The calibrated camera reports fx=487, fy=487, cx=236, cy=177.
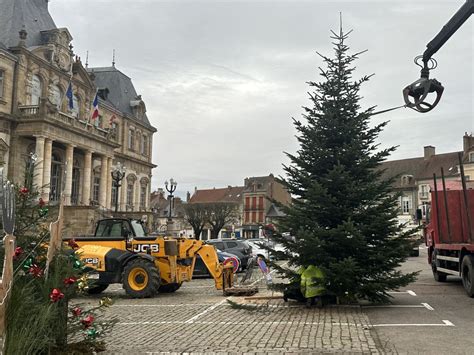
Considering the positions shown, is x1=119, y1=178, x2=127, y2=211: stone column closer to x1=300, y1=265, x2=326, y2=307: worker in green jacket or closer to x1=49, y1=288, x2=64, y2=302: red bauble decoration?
x1=300, y1=265, x2=326, y2=307: worker in green jacket

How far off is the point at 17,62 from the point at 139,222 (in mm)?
26415

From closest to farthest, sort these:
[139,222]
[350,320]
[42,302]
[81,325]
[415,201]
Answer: [42,302] → [81,325] → [350,320] → [139,222] → [415,201]

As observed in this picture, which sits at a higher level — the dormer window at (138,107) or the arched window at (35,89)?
the dormer window at (138,107)

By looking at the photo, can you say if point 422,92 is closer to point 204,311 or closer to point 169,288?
point 204,311

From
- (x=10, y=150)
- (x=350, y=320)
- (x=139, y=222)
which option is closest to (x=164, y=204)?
(x=10, y=150)


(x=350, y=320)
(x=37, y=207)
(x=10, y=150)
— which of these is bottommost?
(x=350, y=320)

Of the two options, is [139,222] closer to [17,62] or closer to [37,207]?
[37,207]

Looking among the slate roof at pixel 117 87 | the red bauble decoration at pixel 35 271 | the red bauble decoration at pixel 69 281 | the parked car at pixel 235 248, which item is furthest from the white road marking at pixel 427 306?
the slate roof at pixel 117 87

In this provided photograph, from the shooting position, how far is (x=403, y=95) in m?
8.46

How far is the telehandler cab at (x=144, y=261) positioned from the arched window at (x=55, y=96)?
1131 inches

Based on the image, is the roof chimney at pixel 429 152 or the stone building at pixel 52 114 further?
the roof chimney at pixel 429 152

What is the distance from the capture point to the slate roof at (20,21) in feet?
125

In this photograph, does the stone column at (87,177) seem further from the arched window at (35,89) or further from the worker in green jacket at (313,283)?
the worker in green jacket at (313,283)

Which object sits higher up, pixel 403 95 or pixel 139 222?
pixel 403 95
